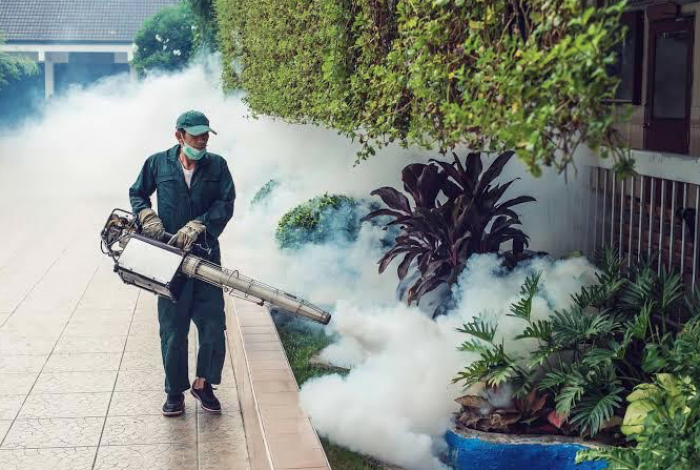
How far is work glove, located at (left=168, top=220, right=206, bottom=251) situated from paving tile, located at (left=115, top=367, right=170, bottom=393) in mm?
1421

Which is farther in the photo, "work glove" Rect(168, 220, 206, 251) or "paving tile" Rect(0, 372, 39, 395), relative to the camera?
"paving tile" Rect(0, 372, 39, 395)

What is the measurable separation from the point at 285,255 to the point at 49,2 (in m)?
46.3

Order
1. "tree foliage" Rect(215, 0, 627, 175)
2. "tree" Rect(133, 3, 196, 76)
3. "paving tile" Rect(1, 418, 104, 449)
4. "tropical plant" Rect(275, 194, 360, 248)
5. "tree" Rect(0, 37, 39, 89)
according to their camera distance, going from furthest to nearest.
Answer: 1. "tree" Rect(0, 37, 39, 89)
2. "tree" Rect(133, 3, 196, 76)
3. "tropical plant" Rect(275, 194, 360, 248)
4. "paving tile" Rect(1, 418, 104, 449)
5. "tree foliage" Rect(215, 0, 627, 175)

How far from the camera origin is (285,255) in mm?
9281

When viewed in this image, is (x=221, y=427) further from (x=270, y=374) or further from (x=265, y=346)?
(x=265, y=346)

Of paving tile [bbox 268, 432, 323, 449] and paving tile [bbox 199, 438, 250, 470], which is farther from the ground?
paving tile [bbox 268, 432, 323, 449]

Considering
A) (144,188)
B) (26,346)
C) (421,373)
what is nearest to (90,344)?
(26,346)

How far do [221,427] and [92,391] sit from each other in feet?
3.87

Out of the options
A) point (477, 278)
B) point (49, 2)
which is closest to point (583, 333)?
point (477, 278)

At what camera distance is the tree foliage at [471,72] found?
336cm

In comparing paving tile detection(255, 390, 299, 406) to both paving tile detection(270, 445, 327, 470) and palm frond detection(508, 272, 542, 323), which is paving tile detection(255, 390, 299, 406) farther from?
palm frond detection(508, 272, 542, 323)

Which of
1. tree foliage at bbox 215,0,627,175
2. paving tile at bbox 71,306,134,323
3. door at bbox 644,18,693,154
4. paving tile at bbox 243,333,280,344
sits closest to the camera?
tree foliage at bbox 215,0,627,175

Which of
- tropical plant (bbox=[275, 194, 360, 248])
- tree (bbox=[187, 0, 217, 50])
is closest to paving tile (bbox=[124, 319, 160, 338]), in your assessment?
tropical plant (bbox=[275, 194, 360, 248])

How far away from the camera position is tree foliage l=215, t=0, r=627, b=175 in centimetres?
336
